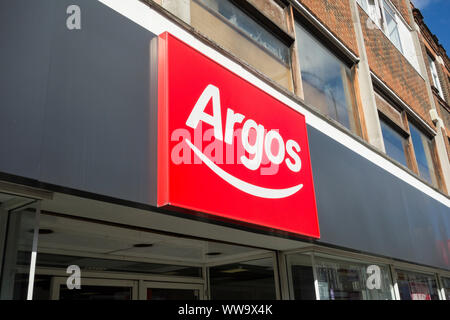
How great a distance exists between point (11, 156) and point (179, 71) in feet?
5.66

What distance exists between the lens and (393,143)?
997cm

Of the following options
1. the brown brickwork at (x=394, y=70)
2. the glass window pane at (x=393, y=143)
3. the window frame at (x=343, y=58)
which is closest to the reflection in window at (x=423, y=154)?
the brown brickwork at (x=394, y=70)

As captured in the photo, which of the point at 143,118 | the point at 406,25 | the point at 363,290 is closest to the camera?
the point at 143,118

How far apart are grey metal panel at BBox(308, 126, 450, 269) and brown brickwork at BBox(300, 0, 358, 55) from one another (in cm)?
301

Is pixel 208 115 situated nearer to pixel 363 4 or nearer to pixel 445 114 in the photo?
pixel 363 4

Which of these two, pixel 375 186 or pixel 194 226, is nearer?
pixel 194 226

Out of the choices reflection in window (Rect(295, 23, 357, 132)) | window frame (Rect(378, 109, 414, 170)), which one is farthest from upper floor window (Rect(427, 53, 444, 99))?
reflection in window (Rect(295, 23, 357, 132))

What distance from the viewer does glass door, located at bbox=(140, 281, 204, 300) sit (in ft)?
18.6

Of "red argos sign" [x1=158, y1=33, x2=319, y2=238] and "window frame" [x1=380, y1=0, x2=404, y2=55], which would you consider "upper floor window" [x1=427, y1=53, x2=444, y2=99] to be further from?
"red argos sign" [x1=158, y1=33, x2=319, y2=238]

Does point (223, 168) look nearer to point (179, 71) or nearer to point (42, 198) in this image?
point (179, 71)

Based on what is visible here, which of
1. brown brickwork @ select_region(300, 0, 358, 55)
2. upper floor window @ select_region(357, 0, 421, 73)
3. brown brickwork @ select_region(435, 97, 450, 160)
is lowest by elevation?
brown brickwork @ select_region(300, 0, 358, 55)

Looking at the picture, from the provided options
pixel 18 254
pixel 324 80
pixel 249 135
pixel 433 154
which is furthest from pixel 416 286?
pixel 18 254
